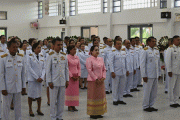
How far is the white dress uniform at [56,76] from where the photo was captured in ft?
18.2

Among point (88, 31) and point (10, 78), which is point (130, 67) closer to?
point (10, 78)

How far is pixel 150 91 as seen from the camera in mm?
6750

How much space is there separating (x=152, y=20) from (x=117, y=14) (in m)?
2.65

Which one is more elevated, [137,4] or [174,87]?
[137,4]

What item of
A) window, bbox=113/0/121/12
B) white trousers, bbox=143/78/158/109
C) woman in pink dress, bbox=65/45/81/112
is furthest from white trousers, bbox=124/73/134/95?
window, bbox=113/0/121/12

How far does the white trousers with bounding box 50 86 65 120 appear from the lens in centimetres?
558

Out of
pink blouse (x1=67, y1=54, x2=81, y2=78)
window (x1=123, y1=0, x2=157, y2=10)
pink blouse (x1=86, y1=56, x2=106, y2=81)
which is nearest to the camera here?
pink blouse (x1=86, y1=56, x2=106, y2=81)

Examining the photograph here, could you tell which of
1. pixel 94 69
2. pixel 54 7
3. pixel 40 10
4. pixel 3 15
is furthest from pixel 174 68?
pixel 40 10

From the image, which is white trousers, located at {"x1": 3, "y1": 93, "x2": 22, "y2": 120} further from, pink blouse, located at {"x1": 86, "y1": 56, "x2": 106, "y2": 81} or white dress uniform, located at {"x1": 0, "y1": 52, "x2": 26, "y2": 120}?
pink blouse, located at {"x1": 86, "y1": 56, "x2": 106, "y2": 81}

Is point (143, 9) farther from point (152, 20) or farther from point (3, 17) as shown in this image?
point (3, 17)

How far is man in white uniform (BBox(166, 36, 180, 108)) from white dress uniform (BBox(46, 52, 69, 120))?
2.93 meters

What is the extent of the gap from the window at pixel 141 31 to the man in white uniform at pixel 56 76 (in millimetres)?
9902

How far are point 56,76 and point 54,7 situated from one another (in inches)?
640

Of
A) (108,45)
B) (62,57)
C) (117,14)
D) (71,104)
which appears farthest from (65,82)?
(117,14)
